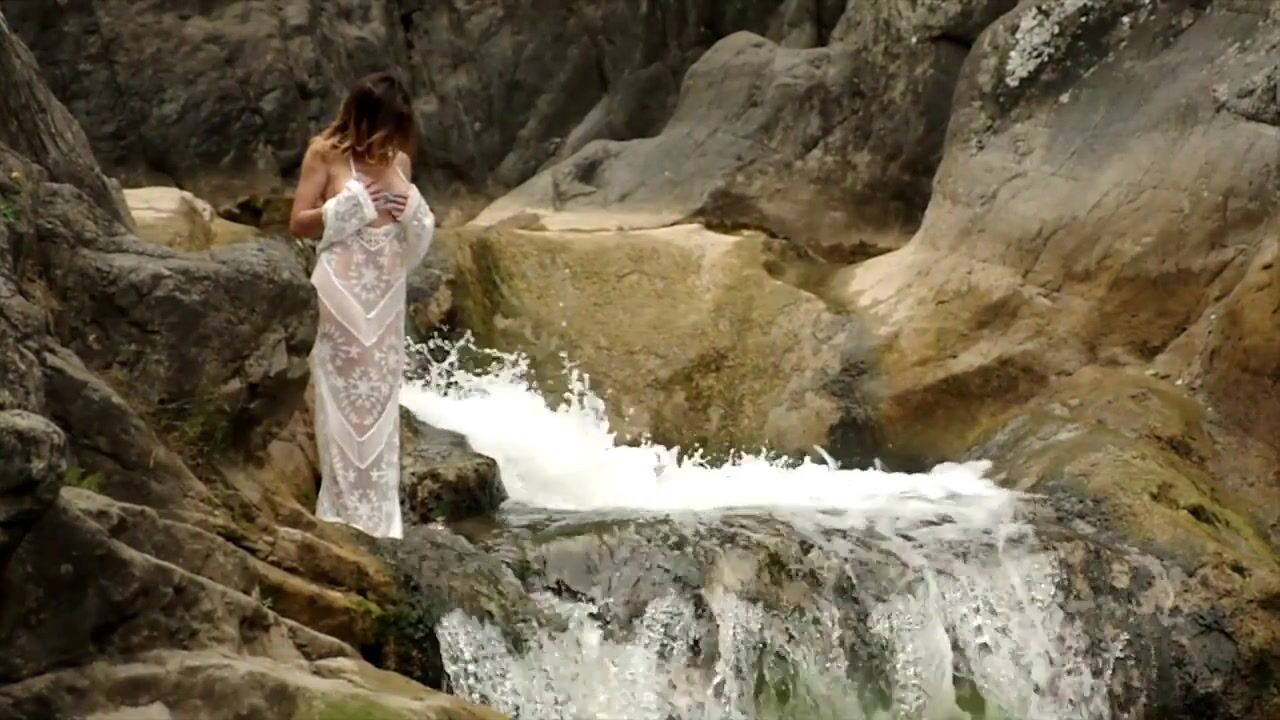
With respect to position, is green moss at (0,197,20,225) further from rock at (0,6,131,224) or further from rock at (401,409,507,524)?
rock at (401,409,507,524)

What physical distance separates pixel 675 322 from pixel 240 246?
4.76 metres

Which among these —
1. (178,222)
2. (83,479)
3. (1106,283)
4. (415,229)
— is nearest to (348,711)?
(83,479)

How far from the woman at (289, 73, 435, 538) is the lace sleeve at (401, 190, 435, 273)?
0.05 feet

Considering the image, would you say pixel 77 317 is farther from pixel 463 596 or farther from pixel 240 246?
pixel 463 596

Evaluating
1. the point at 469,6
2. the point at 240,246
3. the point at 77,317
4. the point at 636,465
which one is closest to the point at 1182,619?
the point at 636,465

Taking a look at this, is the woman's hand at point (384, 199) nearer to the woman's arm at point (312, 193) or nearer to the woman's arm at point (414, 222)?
the woman's arm at point (414, 222)

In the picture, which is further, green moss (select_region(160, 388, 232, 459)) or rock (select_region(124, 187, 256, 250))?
rock (select_region(124, 187, 256, 250))

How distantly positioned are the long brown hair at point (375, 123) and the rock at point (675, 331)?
3.82m

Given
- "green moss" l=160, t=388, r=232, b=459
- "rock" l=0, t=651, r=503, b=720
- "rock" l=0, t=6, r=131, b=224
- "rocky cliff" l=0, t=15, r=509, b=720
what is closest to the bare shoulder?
"rocky cliff" l=0, t=15, r=509, b=720

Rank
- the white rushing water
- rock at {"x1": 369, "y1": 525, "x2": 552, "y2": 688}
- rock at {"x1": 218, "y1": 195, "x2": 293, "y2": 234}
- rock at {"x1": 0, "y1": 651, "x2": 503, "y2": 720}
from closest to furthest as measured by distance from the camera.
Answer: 1. rock at {"x1": 0, "y1": 651, "x2": 503, "y2": 720}
2. rock at {"x1": 369, "y1": 525, "x2": 552, "y2": 688}
3. the white rushing water
4. rock at {"x1": 218, "y1": 195, "x2": 293, "y2": 234}

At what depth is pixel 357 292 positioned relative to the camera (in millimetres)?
6328

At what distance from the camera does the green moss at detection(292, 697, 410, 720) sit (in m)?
4.27

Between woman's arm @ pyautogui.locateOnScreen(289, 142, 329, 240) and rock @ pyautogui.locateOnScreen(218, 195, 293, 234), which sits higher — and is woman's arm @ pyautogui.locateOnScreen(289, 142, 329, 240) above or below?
below

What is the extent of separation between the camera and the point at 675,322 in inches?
413
